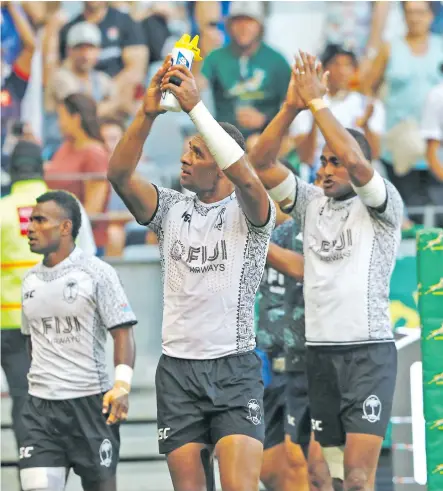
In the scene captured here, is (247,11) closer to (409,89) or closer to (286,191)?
(409,89)

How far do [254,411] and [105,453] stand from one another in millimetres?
1477

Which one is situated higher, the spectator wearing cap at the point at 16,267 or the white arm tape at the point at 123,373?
the spectator wearing cap at the point at 16,267

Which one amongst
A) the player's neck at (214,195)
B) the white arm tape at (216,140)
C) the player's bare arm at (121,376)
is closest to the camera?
the white arm tape at (216,140)

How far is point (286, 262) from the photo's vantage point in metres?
7.14

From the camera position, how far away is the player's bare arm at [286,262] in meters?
7.13

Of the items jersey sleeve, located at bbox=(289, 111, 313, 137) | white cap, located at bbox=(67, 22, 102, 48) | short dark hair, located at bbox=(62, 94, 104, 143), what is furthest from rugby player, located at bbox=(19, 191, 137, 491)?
white cap, located at bbox=(67, 22, 102, 48)

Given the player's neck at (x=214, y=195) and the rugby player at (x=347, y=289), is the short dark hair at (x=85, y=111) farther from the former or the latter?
the player's neck at (x=214, y=195)

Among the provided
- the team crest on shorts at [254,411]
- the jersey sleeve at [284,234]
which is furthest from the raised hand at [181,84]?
the jersey sleeve at [284,234]

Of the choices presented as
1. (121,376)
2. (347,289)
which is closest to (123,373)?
(121,376)

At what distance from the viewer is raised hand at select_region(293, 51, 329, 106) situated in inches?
254

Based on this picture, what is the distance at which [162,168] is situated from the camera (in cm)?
1234

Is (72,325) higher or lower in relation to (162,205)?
lower

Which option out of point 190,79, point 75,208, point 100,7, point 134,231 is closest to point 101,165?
point 134,231

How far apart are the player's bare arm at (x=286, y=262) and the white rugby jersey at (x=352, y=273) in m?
0.22
